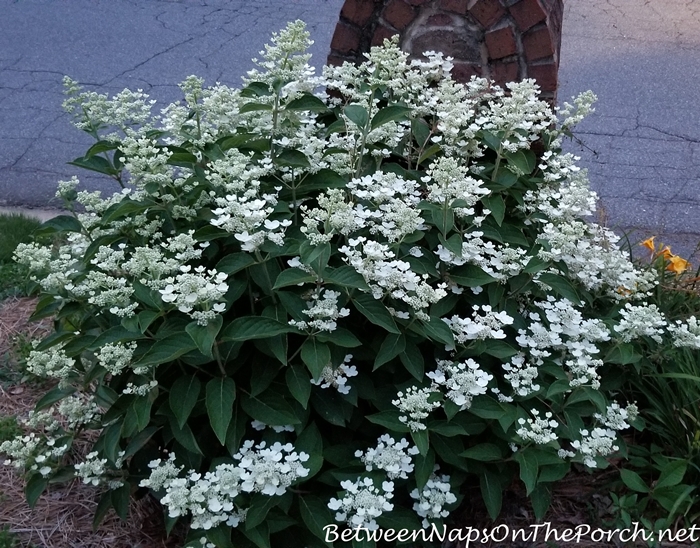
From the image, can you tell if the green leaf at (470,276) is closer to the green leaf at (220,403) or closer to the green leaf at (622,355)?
the green leaf at (622,355)

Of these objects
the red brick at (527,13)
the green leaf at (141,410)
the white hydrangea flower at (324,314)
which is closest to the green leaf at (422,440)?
the white hydrangea flower at (324,314)

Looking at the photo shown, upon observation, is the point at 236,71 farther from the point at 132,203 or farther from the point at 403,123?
the point at 132,203

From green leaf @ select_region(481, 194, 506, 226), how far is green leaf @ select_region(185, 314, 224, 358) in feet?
3.43

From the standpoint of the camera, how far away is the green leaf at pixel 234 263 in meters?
2.03

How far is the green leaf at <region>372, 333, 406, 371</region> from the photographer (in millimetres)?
2061

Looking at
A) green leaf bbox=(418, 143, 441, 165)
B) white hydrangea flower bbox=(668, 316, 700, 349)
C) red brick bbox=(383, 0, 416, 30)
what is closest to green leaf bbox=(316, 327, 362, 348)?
green leaf bbox=(418, 143, 441, 165)

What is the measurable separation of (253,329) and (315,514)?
21.5 inches

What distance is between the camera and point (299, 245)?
2.06 metres

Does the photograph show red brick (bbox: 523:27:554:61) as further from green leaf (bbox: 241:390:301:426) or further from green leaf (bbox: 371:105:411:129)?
green leaf (bbox: 241:390:301:426)

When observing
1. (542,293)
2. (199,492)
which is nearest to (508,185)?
(542,293)

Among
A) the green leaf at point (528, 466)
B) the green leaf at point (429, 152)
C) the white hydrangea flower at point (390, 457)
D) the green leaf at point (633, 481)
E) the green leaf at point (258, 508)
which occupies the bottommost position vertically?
the green leaf at point (633, 481)

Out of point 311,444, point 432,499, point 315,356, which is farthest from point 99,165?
point 432,499

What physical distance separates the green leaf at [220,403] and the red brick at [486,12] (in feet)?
6.53

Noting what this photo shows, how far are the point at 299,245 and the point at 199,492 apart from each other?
0.70m
